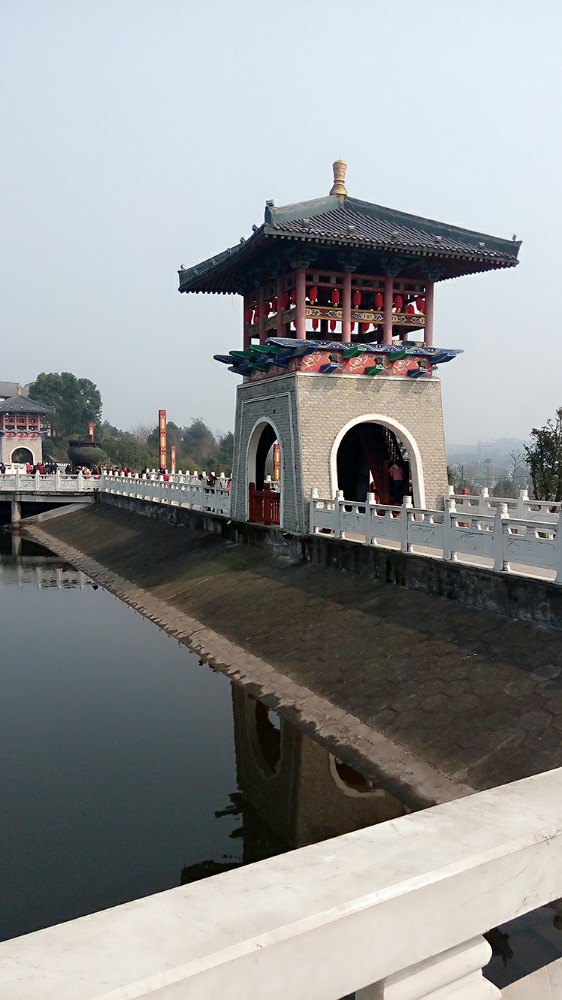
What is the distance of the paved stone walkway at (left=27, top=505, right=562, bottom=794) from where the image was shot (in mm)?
9211

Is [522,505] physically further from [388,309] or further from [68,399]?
[68,399]

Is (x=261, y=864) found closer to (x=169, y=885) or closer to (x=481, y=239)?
(x=169, y=885)

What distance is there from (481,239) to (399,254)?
2.47m

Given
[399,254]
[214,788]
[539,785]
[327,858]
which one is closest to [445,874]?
[327,858]

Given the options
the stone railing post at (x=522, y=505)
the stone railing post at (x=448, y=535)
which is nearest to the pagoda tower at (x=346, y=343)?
the stone railing post at (x=522, y=505)

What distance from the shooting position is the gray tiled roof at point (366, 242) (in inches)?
749

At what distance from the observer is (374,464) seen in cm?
2292

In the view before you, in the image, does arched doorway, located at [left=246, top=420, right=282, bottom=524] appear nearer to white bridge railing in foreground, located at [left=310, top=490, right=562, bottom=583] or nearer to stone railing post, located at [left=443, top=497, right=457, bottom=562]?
white bridge railing in foreground, located at [left=310, top=490, right=562, bottom=583]

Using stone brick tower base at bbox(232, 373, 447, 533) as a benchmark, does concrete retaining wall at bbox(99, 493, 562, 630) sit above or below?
below

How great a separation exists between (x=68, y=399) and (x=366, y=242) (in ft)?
317

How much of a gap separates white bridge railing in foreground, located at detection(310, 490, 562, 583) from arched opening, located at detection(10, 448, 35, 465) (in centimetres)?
5932

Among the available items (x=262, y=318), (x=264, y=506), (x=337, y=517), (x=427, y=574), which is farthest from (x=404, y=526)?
(x=262, y=318)

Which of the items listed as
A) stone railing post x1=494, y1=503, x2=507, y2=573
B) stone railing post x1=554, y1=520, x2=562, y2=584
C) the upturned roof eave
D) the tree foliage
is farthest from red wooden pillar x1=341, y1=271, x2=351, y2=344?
the tree foliage

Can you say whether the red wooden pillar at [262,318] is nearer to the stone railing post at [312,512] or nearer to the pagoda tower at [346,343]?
the pagoda tower at [346,343]
